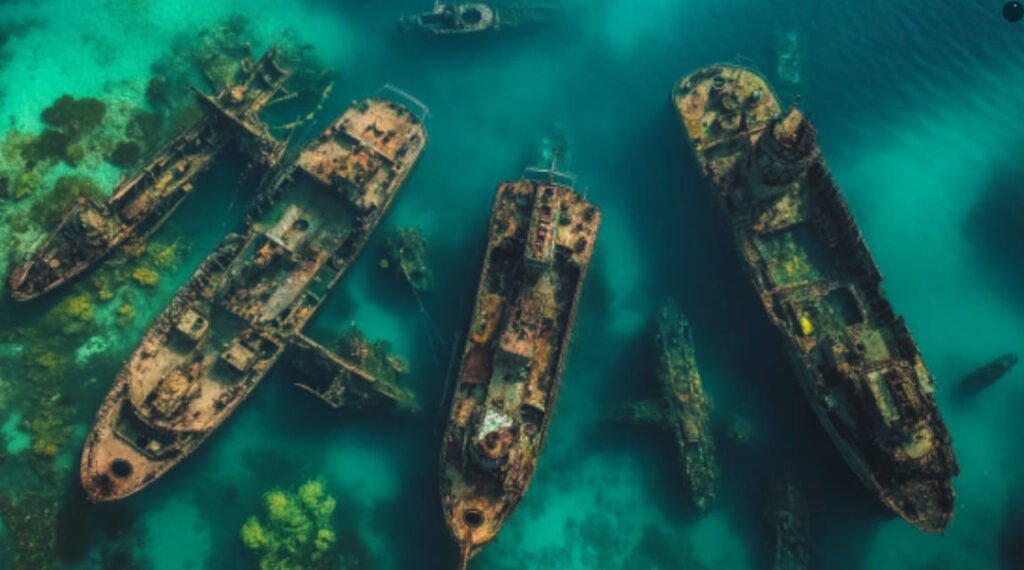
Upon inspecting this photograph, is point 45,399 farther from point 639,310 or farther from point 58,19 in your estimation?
point 639,310

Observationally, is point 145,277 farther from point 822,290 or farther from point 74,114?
point 822,290

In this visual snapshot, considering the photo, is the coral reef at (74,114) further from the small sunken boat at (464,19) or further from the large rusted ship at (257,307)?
the small sunken boat at (464,19)

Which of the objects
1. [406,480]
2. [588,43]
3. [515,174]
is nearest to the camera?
[406,480]

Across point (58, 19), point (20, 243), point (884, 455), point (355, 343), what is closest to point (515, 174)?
point (355, 343)

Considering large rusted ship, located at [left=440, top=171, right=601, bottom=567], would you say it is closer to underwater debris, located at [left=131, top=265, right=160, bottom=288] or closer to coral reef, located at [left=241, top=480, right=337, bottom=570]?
coral reef, located at [left=241, top=480, right=337, bottom=570]

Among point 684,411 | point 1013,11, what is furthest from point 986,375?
point 1013,11

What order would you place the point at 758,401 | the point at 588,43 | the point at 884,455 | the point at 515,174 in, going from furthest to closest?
the point at 588,43 < the point at 515,174 < the point at 758,401 < the point at 884,455
